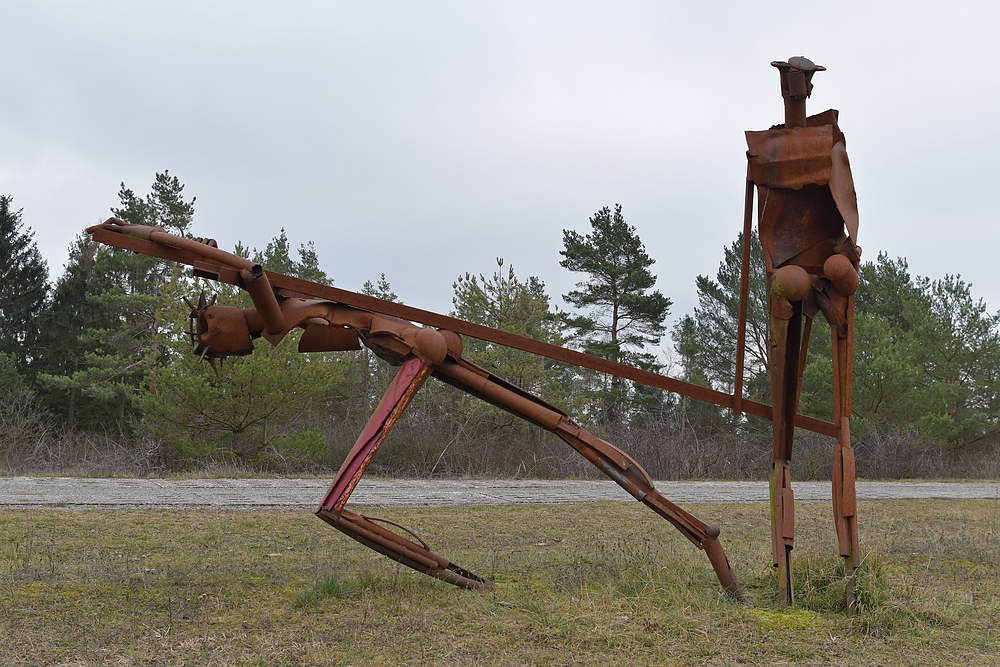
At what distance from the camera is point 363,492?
1299 centimetres

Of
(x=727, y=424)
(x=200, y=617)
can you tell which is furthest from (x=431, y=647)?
(x=727, y=424)

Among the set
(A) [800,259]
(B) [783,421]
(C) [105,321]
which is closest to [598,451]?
(B) [783,421]

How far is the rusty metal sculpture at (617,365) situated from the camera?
17.5ft

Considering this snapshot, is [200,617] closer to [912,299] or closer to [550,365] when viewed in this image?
[550,365]

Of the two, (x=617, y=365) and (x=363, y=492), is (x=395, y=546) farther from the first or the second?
(x=363, y=492)

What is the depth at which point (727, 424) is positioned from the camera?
1276 inches

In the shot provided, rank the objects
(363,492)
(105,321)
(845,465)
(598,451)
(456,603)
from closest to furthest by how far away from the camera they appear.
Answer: (845,465) < (456,603) < (598,451) < (363,492) < (105,321)

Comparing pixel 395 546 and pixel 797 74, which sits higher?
pixel 797 74

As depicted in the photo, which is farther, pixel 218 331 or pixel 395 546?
pixel 218 331

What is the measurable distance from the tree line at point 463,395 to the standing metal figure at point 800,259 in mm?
12455

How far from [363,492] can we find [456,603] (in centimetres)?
777

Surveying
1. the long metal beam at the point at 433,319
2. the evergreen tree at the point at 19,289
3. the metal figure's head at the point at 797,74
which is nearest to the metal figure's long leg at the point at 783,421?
the long metal beam at the point at 433,319

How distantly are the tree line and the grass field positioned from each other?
380 inches

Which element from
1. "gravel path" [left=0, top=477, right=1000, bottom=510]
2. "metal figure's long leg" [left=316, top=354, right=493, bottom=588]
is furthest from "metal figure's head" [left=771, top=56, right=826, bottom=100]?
"gravel path" [left=0, top=477, right=1000, bottom=510]
